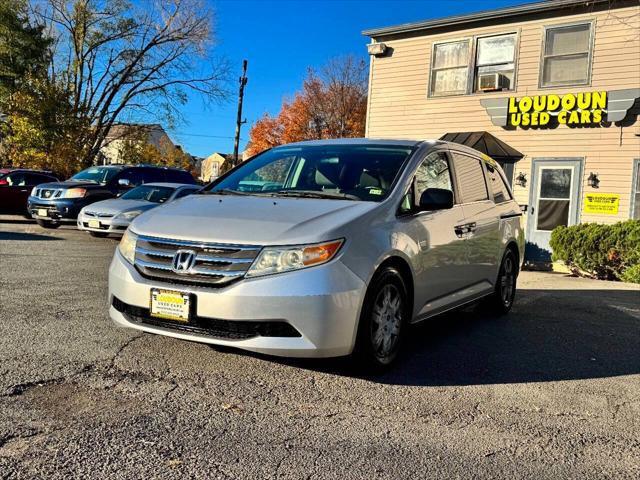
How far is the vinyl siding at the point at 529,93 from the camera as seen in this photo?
481 inches

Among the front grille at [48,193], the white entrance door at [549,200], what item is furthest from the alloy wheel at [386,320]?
the front grille at [48,193]

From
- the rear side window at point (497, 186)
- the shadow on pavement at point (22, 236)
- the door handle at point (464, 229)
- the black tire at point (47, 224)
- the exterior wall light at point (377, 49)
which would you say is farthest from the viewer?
the exterior wall light at point (377, 49)

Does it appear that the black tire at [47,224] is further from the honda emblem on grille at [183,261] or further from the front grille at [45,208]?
the honda emblem on grille at [183,261]

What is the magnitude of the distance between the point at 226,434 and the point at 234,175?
2694mm

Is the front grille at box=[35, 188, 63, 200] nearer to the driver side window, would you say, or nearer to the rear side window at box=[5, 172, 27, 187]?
the rear side window at box=[5, 172, 27, 187]

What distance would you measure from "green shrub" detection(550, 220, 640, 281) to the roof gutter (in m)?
4.78

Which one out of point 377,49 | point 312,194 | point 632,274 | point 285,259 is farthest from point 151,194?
point 632,274

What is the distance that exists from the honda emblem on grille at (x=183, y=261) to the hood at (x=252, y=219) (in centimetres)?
10

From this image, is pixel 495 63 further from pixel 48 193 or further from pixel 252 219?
pixel 252 219

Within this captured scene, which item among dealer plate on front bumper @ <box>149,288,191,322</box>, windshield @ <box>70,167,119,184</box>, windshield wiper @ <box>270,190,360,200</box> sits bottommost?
dealer plate on front bumper @ <box>149,288,191,322</box>

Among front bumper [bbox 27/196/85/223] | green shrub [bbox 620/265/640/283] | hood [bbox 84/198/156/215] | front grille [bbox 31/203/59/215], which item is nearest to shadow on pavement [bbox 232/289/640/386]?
green shrub [bbox 620/265/640/283]

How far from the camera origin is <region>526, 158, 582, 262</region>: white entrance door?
1287 centimetres

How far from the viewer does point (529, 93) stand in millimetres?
13469

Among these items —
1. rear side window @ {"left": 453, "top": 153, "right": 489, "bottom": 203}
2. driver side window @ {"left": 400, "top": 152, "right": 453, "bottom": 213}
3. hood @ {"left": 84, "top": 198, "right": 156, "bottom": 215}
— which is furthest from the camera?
hood @ {"left": 84, "top": 198, "right": 156, "bottom": 215}
